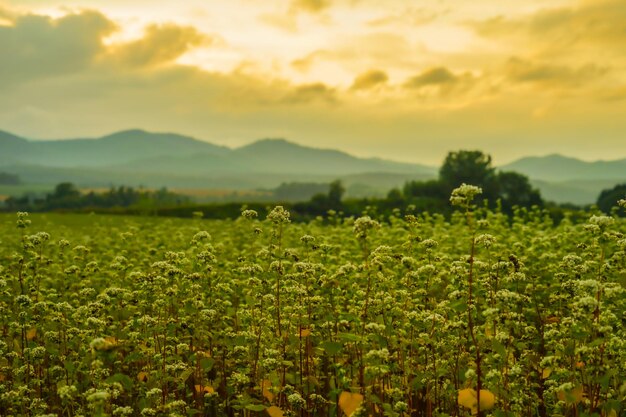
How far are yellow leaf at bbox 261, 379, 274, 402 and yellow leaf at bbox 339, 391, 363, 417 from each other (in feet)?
5.45

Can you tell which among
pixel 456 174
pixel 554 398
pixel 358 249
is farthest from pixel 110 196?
pixel 554 398

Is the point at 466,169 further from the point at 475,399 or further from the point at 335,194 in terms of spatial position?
the point at 475,399

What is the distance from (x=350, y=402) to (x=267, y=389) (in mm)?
2107

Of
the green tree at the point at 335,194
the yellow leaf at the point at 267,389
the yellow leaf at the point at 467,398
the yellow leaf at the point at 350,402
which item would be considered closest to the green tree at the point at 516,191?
the green tree at the point at 335,194

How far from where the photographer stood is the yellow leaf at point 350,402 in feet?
26.5

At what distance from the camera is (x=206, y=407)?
1140 cm

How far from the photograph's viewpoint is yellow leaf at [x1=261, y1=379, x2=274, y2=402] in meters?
9.49

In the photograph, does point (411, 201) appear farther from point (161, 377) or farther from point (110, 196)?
point (110, 196)

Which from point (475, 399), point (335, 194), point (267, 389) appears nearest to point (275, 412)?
point (267, 389)

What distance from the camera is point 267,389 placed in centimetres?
978

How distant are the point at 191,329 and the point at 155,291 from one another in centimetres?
131

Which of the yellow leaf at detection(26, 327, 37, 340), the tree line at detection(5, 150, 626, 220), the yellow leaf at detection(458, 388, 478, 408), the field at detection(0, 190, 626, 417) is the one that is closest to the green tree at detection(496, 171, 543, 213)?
the tree line at detection(5, 150, 626, 220)

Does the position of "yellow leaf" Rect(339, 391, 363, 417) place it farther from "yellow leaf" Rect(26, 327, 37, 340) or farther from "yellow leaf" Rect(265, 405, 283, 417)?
"yellow leaf" Rect(26, 327, 37, 340)

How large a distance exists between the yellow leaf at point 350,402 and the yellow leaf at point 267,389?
1660 millimetres
